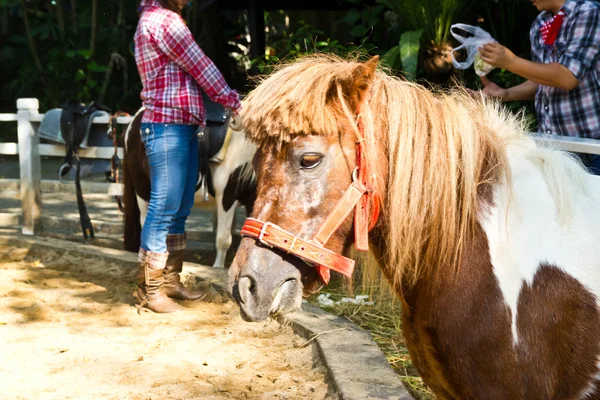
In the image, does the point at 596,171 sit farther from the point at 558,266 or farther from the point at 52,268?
the point at 52,268

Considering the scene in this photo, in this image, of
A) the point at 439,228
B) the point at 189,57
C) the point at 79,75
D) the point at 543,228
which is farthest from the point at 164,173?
the point at 79,75

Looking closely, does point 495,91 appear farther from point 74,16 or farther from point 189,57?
point 74,16

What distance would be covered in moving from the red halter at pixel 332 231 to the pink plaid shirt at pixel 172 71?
2.46 meters

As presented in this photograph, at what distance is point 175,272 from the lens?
483 centimetres

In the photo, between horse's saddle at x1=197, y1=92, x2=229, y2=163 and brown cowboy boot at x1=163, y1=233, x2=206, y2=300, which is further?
horse's saddle at x1=197, y1=92, x2=229, y2=163

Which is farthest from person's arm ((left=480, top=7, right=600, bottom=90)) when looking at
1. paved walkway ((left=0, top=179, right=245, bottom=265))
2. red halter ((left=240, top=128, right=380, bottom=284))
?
paved walkway ((left=0, top=179, right=245, bottom=265))

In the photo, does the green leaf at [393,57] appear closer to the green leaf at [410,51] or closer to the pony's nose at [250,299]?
the green leaf at [410,51]

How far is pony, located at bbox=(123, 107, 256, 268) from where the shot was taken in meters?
5.48

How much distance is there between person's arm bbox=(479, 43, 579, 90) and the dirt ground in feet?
5.51

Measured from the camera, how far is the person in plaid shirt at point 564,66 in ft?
9.80

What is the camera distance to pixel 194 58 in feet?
13.8

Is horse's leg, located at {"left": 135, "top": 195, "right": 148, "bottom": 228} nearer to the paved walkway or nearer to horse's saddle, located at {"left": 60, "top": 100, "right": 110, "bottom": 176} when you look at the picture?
the paved walkway

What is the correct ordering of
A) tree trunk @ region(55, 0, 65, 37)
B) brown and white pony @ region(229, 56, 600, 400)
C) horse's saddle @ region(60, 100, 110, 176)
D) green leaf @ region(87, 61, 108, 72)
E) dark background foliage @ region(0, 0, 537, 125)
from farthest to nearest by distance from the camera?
tree trunk @ region(55, 0, 65, 37)
green leaf @ region(87, 61, 108, 72)
dark background foliage @ region(0, 0, 537, 125)
horse's saddle @ region(60, 100, 110, 176)
brown and white pony @ region(229, 56, 600, 400)

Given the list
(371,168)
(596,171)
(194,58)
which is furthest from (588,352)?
(194,58)
